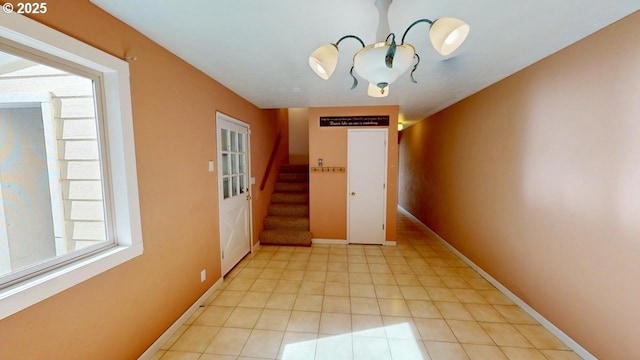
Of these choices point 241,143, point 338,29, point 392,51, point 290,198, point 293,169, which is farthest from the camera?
point 293,169

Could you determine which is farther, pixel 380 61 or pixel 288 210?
pixel 288 210

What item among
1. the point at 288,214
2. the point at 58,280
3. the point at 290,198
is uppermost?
the point at 58,280

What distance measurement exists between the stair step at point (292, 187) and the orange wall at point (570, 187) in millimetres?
2926

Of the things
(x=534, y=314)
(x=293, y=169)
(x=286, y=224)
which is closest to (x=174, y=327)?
(x=286, y=224)

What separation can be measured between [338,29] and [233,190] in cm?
242

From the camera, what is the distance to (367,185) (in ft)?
12.9

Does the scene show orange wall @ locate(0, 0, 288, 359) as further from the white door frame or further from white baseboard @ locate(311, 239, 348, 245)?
white baseboard @ locate(311, 239, 348, 245)

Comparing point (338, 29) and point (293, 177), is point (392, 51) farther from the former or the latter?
→ point (293, 177)

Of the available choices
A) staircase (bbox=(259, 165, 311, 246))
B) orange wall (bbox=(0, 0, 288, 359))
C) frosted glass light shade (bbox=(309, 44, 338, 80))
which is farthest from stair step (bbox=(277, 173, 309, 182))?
frosted glass light shade (bbox=(309, 44, 338, 80))

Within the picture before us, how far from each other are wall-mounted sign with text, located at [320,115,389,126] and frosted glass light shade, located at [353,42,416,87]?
2.67m

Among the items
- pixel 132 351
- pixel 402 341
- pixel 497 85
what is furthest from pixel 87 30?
pixel 497 85

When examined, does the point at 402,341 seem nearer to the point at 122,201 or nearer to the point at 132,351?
the point at 132,351

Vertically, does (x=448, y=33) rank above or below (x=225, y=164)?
above

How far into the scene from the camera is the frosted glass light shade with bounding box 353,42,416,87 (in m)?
1.06
